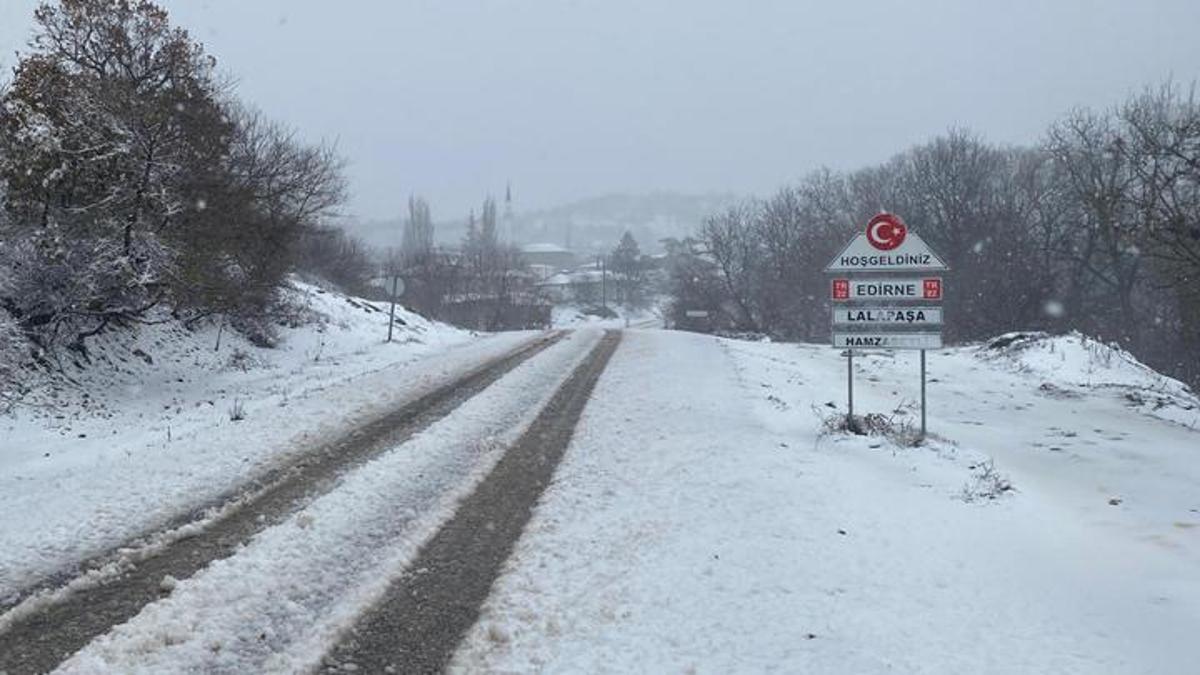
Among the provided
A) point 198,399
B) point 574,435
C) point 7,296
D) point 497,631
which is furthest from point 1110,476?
point 7,296

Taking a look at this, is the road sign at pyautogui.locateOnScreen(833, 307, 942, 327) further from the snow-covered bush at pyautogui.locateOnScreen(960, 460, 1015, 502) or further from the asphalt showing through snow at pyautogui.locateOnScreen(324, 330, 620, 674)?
the asphalt showing through snow at pyautogui.locateOnScreen(324, 330, 620, 674)

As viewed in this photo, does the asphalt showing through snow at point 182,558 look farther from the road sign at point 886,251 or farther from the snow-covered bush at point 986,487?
the snow-covered bush at point 986,487

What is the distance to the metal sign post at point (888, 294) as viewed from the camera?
10.6 metres

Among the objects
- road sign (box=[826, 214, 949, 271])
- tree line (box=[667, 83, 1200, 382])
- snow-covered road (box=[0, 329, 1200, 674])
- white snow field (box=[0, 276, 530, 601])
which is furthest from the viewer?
tree line (box=[667, 83, 1200, 382])

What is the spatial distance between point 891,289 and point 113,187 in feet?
42.4

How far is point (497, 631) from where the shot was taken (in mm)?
4887

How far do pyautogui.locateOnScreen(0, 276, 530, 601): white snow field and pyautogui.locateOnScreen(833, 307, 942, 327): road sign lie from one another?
6.46m

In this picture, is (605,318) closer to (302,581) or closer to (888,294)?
(888,294)

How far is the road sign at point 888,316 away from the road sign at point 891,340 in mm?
145

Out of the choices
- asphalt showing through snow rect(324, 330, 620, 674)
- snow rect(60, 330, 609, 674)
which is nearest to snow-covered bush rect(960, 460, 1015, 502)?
A: asphalt showing through snow rect(324, 330, 620, 674)

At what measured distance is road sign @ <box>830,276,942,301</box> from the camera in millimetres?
10617

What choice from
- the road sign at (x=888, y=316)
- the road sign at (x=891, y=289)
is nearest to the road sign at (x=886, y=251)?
the road sign at (x=891, y=289)

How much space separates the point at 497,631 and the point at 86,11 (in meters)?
17.5

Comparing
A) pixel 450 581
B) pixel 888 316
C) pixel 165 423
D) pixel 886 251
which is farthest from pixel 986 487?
pixel 165 423
